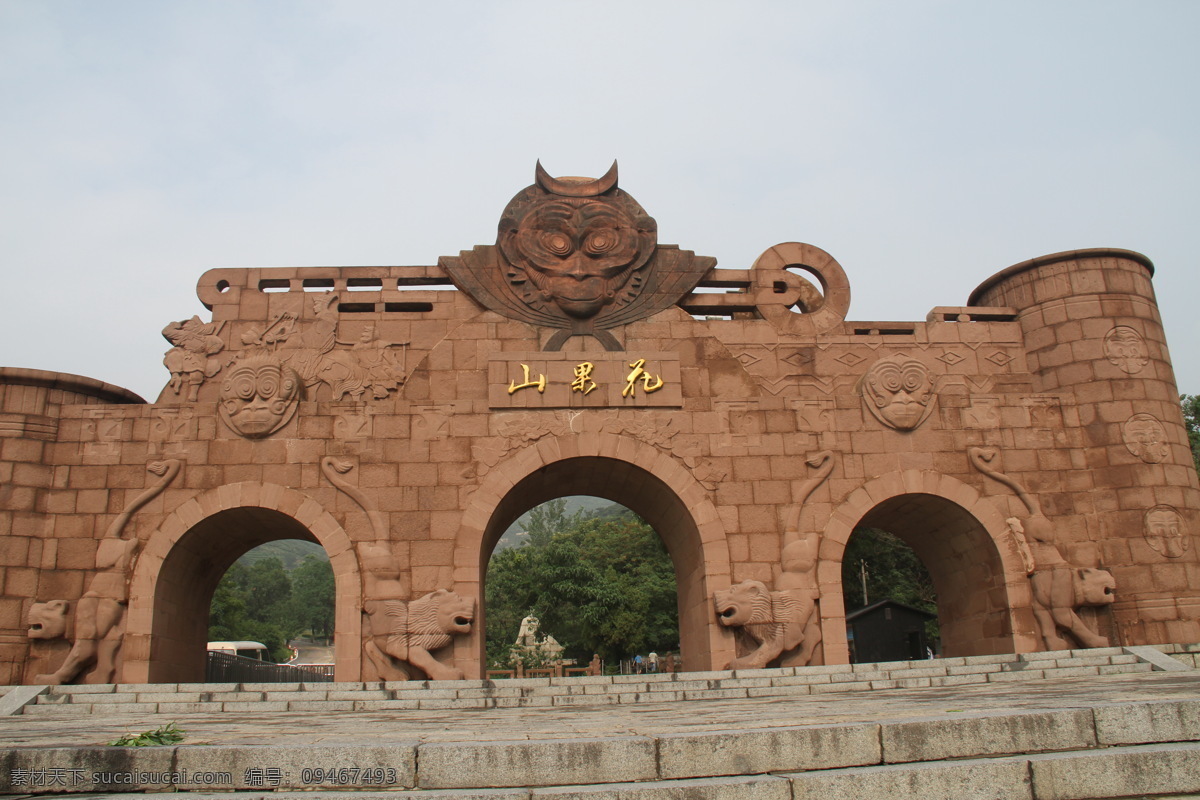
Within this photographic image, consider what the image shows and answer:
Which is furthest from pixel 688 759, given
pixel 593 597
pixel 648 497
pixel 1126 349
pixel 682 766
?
pixel 593 597

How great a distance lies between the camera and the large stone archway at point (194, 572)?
12.7 metres

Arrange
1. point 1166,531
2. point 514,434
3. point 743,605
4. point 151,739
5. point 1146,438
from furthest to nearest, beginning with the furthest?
point 1146,438 < point 514,434 < point 1166,531 < point 743,605 < point 151,739

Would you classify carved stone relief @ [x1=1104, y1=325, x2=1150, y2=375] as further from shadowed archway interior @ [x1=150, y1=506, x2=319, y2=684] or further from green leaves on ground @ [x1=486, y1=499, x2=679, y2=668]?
green leaves on ground @ [x1=486, y1=499, x2=679, y2=668]

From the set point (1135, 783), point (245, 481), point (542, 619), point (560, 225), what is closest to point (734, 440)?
point (560, 225)

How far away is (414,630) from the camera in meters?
12.7

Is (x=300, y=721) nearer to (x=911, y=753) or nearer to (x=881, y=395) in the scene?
(x=911, y=753)

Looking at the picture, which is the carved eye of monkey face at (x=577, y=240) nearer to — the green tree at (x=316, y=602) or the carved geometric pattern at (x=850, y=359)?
the carved geometric pattern at (x=850, y=359)

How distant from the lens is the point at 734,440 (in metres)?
14.0

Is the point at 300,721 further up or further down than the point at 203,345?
further down

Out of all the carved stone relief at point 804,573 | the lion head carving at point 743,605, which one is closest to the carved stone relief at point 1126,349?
the carved stone relief at point 804,573

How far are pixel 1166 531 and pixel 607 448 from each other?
8.30 metres

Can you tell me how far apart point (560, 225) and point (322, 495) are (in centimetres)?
553

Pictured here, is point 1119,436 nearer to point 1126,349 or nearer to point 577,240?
point 1126,349

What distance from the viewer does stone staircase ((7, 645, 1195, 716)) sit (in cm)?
956
